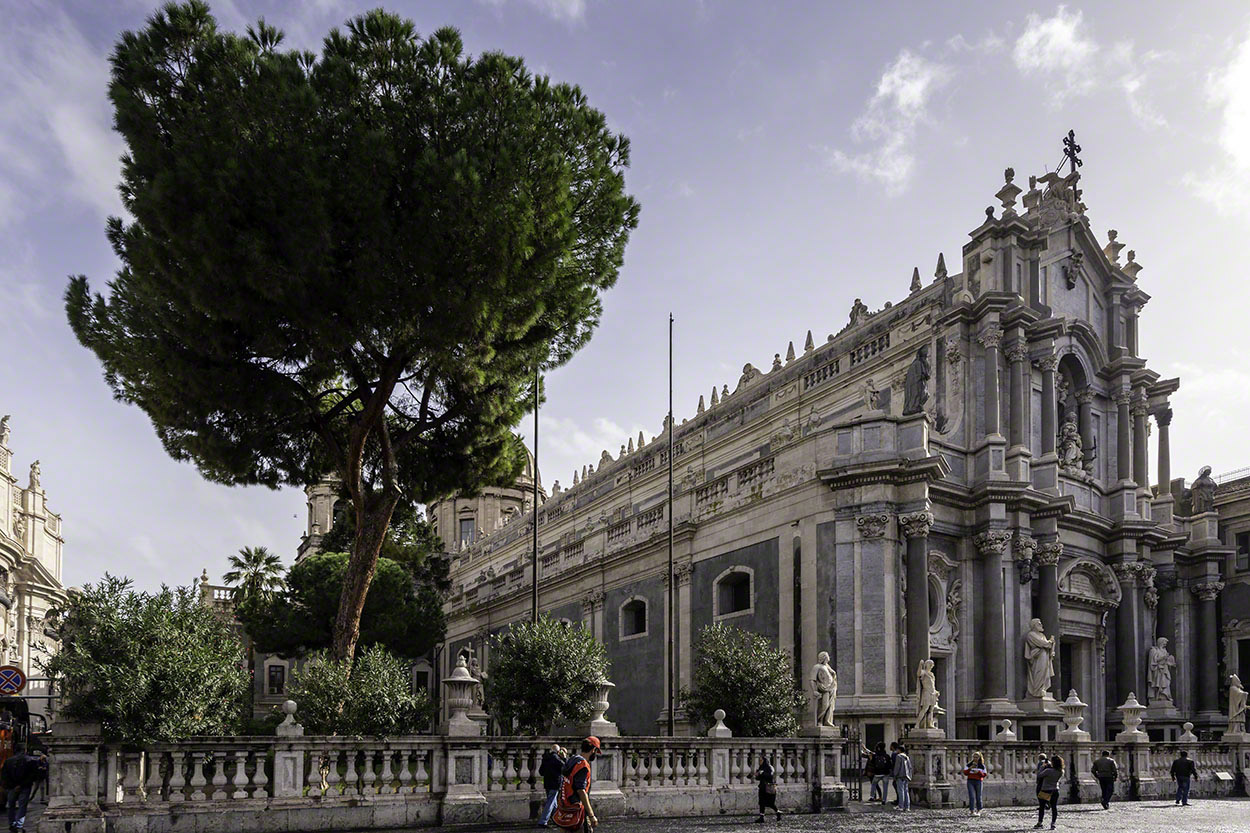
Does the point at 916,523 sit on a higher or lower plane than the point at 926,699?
higher

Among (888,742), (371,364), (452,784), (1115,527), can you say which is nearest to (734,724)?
(888,742)

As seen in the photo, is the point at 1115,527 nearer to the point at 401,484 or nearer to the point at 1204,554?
the point at 1204,554

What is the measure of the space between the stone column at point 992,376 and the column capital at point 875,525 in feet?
19.2

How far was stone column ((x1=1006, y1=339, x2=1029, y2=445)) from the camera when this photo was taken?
32.9 meters

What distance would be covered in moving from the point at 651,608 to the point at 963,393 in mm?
Result: 11693

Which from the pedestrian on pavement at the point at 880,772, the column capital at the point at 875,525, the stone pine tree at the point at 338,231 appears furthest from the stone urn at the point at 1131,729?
the stone pine tree at the point at 338,231

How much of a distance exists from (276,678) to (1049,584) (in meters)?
56.5

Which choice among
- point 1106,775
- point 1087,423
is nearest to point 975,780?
point 1106,775

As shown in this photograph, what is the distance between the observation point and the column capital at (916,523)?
28828mm

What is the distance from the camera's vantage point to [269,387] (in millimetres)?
23938

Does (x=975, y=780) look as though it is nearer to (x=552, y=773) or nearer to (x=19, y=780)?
(x=552, y=773)

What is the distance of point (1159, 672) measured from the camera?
36.4m

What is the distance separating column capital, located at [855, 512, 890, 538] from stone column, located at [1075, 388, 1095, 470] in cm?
1186

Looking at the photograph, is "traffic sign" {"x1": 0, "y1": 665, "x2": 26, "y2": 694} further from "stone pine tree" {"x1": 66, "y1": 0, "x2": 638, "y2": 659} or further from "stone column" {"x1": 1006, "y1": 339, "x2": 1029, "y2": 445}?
"stone column" {"x1": 1006, "y1": 339, "x2": 1029, "y2": 445}
